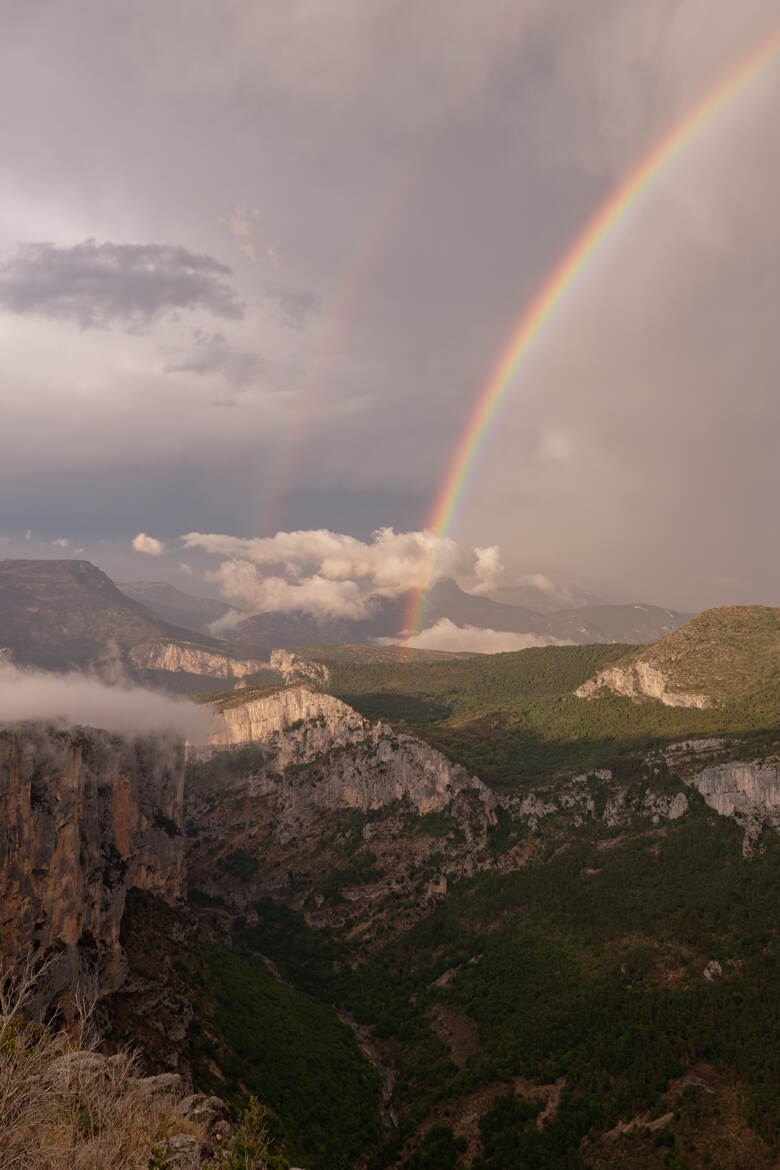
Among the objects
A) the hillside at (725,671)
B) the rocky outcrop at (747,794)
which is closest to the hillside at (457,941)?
the rocky outcrop at (747,794)

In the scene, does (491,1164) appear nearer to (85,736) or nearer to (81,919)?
(81,919)

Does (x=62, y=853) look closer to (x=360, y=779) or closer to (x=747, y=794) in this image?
(x=360, y=779)

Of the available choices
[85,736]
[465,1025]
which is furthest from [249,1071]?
[85,736]

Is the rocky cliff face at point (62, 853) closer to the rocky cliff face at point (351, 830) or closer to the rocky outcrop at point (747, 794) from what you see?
the rocky cliff face at point (351, 830)

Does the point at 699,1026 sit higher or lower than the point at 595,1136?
higher

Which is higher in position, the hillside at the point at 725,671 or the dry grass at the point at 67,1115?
the hillside at the point at 725,671
